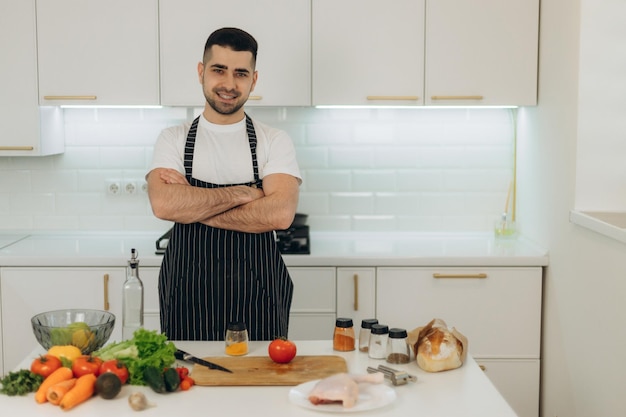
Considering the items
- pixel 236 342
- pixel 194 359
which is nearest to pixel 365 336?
pixel 236 342

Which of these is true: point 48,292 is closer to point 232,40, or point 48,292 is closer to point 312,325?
point 312,325

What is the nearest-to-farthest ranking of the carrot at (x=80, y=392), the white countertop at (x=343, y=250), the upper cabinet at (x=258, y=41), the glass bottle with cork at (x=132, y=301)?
the carrot at (x=80, y=392) < the glass bottle with cork at (x=132, y=301) < the white countertop at (x=343, y=250) < the upper cabinet at (x=258, y=41)

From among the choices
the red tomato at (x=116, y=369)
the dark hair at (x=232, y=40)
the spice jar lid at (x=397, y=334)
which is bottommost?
the red tomato at (x=116, y=369)

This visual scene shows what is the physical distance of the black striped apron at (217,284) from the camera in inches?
123

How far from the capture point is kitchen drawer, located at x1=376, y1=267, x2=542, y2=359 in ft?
13.0

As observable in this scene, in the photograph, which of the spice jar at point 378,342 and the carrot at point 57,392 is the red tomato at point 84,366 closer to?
the carrot at point 57,392

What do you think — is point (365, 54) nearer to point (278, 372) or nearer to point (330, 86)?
point (330, 86)

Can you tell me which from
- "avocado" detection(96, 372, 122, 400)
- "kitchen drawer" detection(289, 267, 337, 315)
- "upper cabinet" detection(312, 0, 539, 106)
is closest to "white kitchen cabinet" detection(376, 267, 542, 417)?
"kitchen drawer" detection(289, 267, 337, 315)

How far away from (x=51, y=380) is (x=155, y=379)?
252 millimetres

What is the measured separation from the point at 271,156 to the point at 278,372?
1.08 m

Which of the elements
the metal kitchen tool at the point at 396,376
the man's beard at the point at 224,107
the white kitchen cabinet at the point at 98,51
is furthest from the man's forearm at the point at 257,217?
the white kitchen cabinet at the point at 98,51

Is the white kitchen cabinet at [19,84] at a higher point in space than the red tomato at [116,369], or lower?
higher

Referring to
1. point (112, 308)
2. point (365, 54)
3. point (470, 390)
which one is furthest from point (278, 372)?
point (365, 54)

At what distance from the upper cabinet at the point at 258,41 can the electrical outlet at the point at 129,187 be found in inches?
24.0
